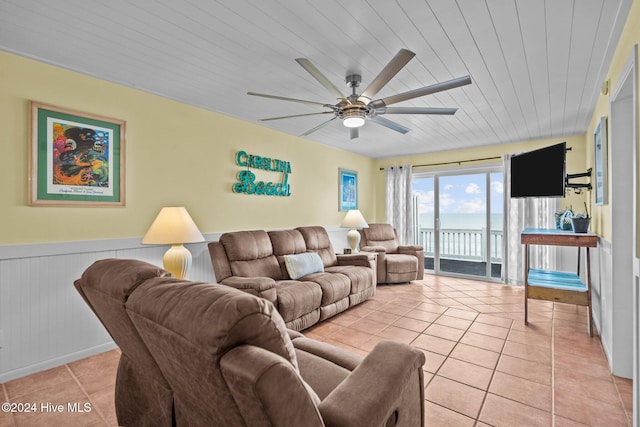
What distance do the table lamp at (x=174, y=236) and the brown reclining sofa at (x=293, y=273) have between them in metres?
0.41

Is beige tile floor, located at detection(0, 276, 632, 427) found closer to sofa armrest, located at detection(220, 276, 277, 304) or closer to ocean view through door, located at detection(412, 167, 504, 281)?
sofa armrest, located at detection(220, 276, 277, 304)

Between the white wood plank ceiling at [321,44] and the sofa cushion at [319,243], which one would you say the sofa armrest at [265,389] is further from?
the sofa cushion at [319,243]

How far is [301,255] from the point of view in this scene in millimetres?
3734

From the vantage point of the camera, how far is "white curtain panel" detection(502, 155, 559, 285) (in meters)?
4.64

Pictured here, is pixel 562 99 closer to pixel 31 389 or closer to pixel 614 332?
pixel 614 332

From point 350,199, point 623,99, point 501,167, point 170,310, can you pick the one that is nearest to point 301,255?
point 350,199

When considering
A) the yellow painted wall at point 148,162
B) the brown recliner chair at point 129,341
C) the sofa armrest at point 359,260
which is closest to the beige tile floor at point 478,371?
the brown recliner chair at point 129,341

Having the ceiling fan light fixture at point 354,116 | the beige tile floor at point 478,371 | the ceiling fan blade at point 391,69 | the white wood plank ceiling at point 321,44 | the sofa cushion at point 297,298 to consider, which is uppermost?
the white wood plank ceiling at point 321,44

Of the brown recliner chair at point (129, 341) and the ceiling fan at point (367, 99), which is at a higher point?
the ceiling fan at point (367, 99)

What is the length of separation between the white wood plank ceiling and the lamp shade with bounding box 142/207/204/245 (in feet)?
3.93

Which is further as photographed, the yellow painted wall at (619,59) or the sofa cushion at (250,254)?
the sofa cushion at (250,254)

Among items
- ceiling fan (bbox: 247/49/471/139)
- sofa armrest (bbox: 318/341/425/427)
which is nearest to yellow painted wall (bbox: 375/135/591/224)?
ceiling fan (bbox: 247/49/471/139)

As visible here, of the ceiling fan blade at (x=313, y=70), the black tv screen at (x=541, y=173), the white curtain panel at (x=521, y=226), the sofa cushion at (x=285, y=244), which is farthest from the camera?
the white curtain panel at (x=521, y=226)

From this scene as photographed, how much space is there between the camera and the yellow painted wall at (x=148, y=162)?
225cm
